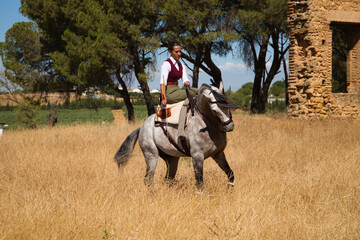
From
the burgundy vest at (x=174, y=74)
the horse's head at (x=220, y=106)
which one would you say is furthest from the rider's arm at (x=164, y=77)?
the horse's head at (x=220, y=106)

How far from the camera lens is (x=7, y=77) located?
848 inches

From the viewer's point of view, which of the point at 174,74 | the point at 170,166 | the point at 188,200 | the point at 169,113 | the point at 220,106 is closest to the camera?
the point at 220,106

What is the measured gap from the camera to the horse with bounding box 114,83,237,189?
4.31 meters

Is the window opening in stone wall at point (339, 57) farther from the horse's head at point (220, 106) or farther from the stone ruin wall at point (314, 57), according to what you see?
the horse's head at point (220, 106)

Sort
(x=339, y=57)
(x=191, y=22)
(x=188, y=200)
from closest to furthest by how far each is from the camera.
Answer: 1. (x=188, y=200)
2. (x=191, y=22)
3. (x=339, y=57)

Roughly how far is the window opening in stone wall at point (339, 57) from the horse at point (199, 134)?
2331cm

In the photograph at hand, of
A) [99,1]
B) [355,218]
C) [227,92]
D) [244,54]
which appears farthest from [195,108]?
[244,54]

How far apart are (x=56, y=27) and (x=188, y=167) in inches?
686

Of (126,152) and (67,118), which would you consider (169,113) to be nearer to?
(126,152)

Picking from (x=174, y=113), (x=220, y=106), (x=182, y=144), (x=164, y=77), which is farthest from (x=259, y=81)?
(x=220, y=106)

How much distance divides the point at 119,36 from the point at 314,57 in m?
9.85

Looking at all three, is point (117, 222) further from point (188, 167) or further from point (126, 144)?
point (188, 167)

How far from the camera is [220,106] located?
4.27 m

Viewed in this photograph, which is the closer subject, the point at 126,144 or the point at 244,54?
the point at 126,144
